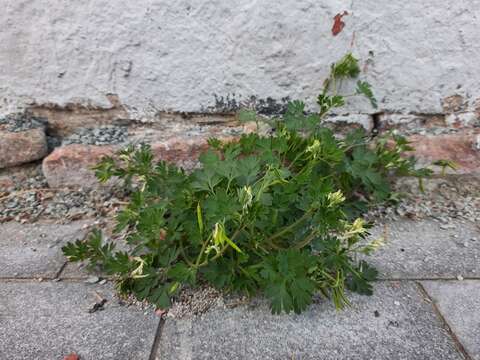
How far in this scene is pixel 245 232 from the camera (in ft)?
4.14

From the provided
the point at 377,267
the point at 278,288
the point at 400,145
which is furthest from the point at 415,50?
the point at 278,288

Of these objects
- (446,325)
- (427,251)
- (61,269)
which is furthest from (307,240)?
(61,269)

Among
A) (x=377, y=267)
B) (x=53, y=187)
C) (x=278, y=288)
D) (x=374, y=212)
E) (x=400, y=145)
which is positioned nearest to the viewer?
(x=278, y=288)

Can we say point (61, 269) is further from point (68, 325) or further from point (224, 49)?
point (224, 49)

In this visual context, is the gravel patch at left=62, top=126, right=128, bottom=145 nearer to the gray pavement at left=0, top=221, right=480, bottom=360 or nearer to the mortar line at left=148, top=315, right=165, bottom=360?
the gray pavement at left=0, top=221, right=480, bottom=360

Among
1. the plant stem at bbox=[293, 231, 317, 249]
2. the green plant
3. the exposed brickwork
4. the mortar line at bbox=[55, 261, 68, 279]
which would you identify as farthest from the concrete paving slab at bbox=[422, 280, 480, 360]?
the exposed brickwork

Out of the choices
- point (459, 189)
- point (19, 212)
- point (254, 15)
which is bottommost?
point (19, 212)

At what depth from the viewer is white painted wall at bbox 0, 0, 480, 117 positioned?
191 cm

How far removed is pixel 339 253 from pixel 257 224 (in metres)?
0.34

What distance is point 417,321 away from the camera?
4.37ft

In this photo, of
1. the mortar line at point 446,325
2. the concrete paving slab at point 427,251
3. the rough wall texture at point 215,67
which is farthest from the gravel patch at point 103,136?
the mortar line at point 446,325

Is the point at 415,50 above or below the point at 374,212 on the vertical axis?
above

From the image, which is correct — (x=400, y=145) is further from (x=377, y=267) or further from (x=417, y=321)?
(x=417, y=321)

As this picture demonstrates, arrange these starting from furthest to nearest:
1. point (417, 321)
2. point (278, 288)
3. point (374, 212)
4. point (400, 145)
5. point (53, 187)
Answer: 1. point (53, 187)
2. point (374, 212)
3. point (400, 145)
4. point (417, 321)
5. point (278, 288)
